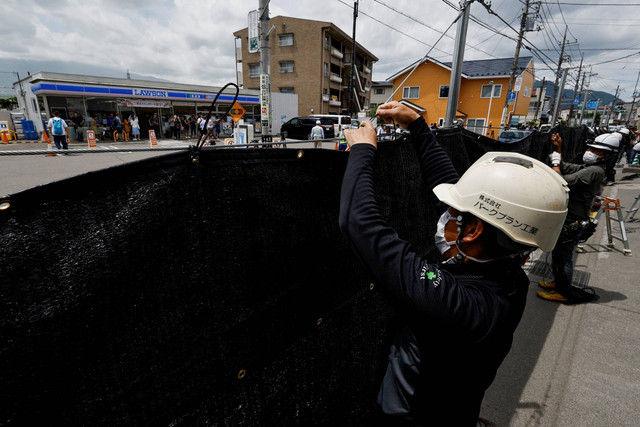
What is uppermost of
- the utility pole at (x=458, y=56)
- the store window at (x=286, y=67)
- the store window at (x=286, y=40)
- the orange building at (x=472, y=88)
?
the store window at (x=286, y=40)

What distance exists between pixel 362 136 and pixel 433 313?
755 millimetres

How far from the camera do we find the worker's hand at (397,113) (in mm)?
1874

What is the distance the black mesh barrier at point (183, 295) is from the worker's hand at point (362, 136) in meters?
0.28

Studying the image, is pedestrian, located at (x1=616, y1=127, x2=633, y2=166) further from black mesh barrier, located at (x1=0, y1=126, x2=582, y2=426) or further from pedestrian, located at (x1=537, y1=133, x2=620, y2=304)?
black mesh barrier, located at (x1=0, y1=126, x2=582, y2=426)

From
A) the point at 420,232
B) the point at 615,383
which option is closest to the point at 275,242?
the point at 420,232

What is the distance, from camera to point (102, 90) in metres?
21.4

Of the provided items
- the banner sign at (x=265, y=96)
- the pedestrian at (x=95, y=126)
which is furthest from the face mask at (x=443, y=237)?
the pedestrian at (x=95, y=126)

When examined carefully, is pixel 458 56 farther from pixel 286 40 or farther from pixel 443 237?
pixel 286 40

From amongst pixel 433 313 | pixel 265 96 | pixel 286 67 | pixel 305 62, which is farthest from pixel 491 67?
pixel 433 313

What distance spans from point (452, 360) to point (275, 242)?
2.78ft

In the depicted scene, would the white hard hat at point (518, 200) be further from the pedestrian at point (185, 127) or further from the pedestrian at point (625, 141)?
the pedestrian at point (185, 127)

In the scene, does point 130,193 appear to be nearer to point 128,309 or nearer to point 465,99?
point 128,309

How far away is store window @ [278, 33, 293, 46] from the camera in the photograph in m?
41.4

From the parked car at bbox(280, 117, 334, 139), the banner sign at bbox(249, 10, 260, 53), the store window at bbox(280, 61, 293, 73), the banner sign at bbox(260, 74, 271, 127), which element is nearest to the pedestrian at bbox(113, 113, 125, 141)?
the parked car at bbox(280, 117, 334, 139)
